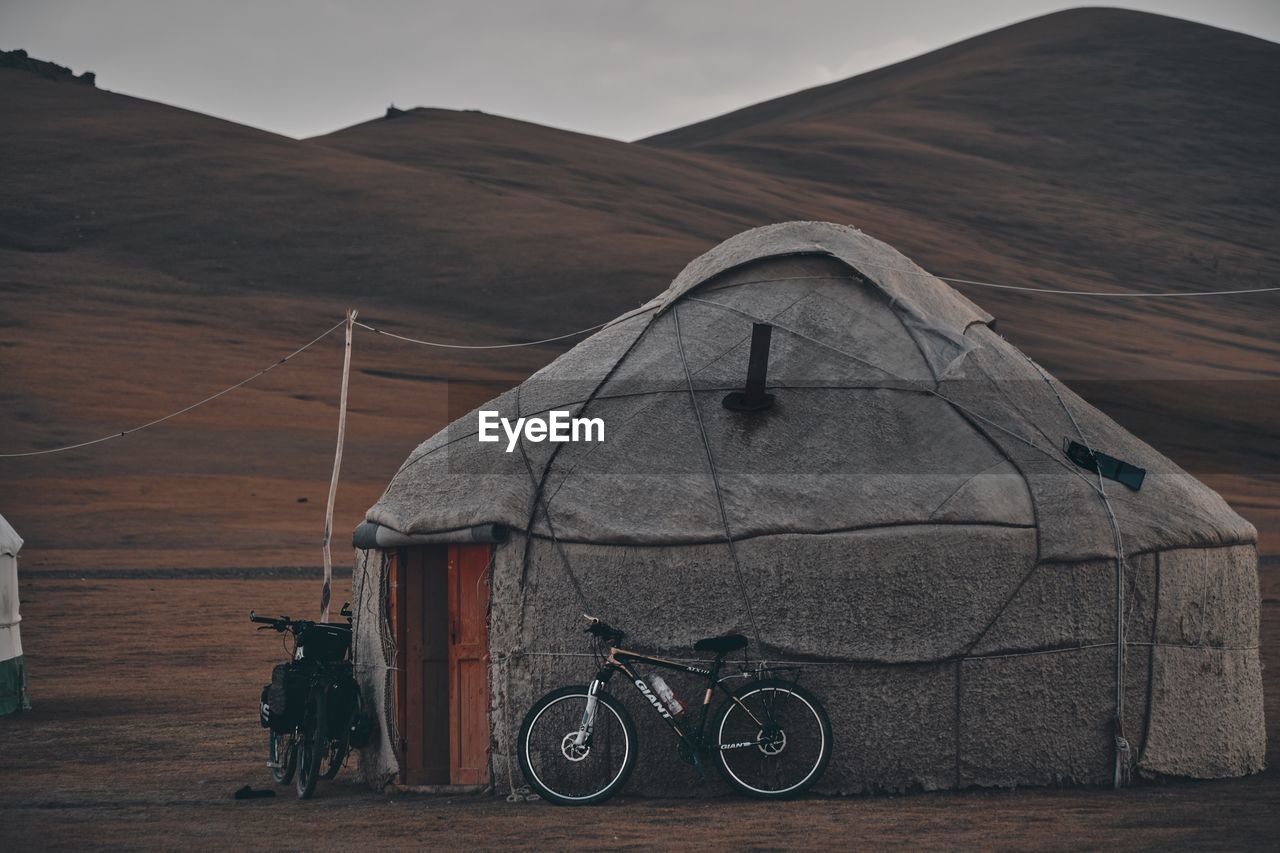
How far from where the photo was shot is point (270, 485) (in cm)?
3375

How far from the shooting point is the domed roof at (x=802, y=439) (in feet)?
29.6

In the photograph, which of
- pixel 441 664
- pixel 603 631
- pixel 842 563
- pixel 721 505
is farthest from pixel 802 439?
pixel 441 664

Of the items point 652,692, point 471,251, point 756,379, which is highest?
point 471,251

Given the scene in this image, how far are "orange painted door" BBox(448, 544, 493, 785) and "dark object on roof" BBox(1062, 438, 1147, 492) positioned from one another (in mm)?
3816

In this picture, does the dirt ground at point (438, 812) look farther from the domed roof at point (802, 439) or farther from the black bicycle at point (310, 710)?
the domed roof at point (802, 439)

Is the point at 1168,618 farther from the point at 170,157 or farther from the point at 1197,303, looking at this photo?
the point at 170,157

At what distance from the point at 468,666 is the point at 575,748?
108 cm

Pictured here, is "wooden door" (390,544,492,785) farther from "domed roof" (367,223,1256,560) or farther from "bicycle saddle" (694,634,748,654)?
"bicycle saddle" (694,634,748,654)

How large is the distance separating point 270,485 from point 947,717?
88.4ft

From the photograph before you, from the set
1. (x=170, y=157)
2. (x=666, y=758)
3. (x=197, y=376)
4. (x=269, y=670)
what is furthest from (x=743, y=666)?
(x=170, y=157)

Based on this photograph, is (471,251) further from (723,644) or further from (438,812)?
(723,644)

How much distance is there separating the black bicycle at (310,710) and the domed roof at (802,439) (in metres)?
1.01

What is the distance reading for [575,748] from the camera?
8.73m

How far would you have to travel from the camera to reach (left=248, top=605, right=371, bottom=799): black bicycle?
9.55m
